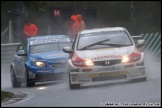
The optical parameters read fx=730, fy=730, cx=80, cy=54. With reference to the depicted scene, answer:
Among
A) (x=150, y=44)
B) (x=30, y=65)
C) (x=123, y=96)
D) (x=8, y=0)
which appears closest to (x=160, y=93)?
(x=123, y=96)

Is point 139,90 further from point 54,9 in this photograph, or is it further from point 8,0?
point 8,0

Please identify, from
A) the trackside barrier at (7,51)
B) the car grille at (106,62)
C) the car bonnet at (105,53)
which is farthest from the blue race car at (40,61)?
the trackside barrier at (7,51)

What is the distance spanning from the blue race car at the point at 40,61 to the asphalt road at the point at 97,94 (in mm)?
358

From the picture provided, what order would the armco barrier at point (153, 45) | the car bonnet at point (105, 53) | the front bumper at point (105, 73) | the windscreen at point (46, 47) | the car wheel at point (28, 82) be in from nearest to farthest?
the front bumper at point (105, 73), the car bonnet at point (105, 53), the car wheel at point (28, 82), the windscreen at point (46, 47), the armco barrier at point (153, 45)

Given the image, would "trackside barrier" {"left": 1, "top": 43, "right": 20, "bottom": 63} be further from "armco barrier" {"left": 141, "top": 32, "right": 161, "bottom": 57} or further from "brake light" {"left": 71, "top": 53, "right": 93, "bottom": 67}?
"brake light" {"left": 71, "top": 53, "right": 93, "bottom": 67}

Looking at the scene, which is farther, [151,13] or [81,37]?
[151,13]

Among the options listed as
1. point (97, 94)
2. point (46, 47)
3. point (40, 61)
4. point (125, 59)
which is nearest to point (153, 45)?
point (46, 47)

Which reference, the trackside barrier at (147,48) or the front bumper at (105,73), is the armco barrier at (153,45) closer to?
the trackside barrier at (147,48)

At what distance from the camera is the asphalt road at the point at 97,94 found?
1499 centimetres

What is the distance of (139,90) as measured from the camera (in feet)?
56.3

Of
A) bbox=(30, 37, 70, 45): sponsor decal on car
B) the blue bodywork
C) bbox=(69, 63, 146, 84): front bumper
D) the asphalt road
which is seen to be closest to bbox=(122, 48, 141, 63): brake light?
bbox=(69, 63, 146, 84): front bumper

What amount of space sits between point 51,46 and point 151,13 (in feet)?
112

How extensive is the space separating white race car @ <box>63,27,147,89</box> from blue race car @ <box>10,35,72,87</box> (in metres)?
1.84

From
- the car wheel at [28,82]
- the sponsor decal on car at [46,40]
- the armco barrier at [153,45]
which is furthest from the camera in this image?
the armco barrier at [153,45]
